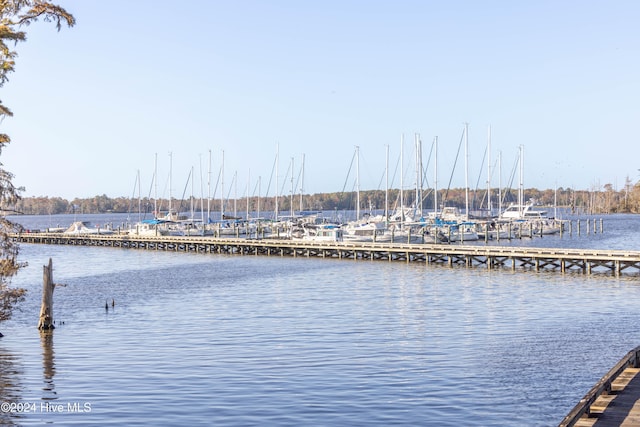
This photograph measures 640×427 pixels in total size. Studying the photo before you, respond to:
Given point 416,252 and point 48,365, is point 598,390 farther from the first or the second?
point 416,252

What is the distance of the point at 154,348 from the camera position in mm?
26969

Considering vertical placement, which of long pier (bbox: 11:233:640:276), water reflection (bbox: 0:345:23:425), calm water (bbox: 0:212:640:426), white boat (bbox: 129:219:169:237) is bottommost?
water reflection (bbox: 0:345:23:425)

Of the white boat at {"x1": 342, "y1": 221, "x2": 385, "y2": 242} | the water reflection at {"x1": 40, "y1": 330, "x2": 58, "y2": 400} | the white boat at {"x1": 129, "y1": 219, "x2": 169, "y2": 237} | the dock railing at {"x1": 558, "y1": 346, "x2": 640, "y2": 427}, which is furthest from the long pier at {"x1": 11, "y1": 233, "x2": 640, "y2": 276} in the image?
the water reflection at {"x1": 40, "y1": 330, "x2": 58, "y2": 400}

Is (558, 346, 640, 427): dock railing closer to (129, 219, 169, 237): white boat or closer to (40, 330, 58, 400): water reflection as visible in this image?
(40, 330, 58, 400): water reflection

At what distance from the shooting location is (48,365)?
24.4 metres

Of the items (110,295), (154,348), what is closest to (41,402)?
(154,348)

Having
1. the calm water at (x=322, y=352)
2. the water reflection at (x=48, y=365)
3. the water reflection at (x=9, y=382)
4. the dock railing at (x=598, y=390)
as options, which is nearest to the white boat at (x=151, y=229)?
the calm water at (x=322, y=352)

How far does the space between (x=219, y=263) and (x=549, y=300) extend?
3670 cm

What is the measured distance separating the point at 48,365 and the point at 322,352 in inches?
361

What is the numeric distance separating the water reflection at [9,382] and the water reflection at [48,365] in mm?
706

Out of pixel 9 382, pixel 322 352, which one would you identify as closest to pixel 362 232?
pixel 322 352

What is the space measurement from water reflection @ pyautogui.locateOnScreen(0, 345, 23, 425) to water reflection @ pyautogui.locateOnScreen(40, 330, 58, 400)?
71cm

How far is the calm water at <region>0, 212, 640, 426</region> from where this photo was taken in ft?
62.2

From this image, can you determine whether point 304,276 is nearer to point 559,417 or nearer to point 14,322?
point 14,322
